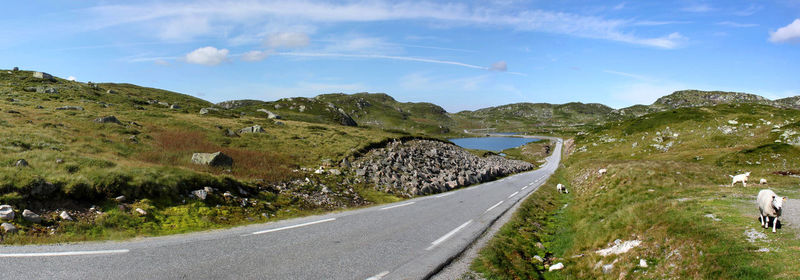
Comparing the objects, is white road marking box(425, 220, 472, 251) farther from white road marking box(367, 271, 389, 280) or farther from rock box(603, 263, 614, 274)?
rock box(603, 263, 614, 274)

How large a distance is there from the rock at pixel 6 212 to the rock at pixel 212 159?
1274 centimetres

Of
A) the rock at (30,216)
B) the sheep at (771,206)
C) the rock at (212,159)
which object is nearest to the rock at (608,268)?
the sheep at (771,206)

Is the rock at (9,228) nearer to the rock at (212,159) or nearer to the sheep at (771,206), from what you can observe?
the rock at (212,159)

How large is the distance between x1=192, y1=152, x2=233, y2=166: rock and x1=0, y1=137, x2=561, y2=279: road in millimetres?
12678

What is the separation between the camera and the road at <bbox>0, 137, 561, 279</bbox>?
802 centimetres

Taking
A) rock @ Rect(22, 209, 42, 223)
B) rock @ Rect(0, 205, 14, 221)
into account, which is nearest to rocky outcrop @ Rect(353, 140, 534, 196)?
rock @ Rect(22, 209, 42, 223)

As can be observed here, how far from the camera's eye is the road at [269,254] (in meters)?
8.02

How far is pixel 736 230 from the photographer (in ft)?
30.9

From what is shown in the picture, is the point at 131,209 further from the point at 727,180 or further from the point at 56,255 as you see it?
the point at 727,180

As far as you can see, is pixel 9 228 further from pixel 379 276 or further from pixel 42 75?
pixel 42 75

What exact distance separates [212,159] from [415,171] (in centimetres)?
1761

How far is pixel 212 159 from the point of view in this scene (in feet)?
78.7

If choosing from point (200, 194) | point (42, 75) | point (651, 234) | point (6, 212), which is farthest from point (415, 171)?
point (42, 75)

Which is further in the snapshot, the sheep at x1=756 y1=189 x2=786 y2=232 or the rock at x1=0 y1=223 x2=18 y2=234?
the rock at x1=0 y1=223 x2=18 y2=234
